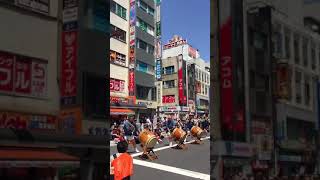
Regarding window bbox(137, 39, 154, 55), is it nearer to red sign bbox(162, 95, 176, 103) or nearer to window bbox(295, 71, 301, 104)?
red sign bbox(162, 95, 176, 103)

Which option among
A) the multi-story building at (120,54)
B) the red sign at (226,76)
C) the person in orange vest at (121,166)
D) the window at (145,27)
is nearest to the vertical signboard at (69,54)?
the person in orange vest at (121,166)

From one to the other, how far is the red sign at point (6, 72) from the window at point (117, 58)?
19884mm

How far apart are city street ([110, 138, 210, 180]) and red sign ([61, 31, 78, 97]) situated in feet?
14.9

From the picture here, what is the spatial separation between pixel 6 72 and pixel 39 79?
0.27 m

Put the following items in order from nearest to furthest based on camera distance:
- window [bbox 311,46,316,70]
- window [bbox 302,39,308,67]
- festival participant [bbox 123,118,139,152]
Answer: window [bbox 302,39,308,67], window [bbox 311,46,316,70], festival participant [bbox 123,118,139,152]

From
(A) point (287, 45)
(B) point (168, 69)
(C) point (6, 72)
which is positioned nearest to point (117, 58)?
(B) point (168, 69)

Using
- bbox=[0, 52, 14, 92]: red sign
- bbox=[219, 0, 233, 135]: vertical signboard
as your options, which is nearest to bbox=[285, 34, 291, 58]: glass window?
bbox=[219, 0, 233, 135]: vertical signboard

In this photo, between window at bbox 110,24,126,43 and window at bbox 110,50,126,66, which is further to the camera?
window at bbox 110,50,126,66

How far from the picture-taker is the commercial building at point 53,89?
3.39 m

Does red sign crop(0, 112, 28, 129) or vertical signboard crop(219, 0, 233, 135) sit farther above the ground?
vertical signboard crop(219, 0, 233, 135)

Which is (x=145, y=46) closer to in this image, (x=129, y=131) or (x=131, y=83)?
(x=131, y=83)

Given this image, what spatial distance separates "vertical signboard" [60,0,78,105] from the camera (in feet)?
12.2

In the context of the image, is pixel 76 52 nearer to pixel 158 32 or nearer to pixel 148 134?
pixel 148 134

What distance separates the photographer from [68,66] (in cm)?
374
